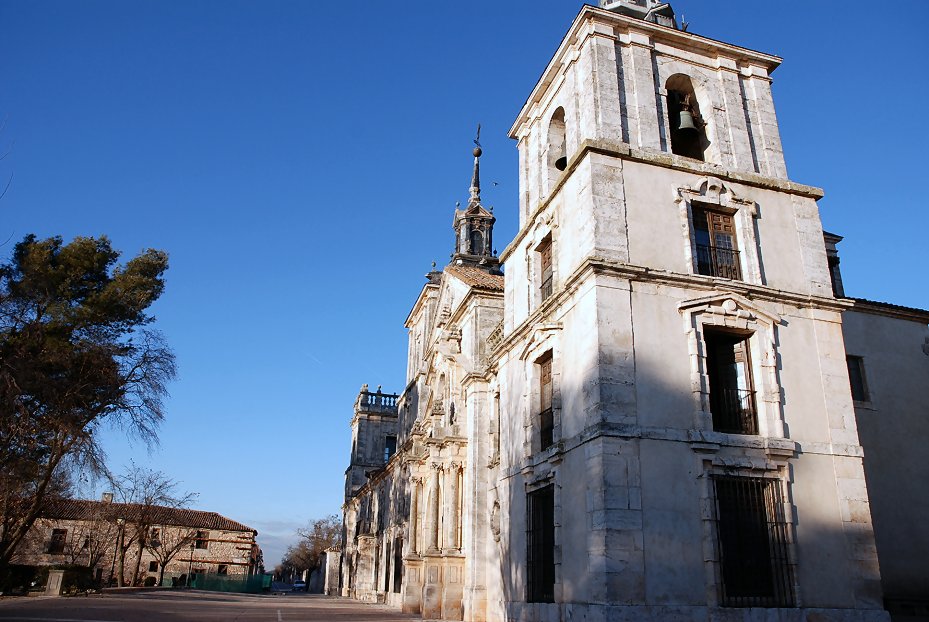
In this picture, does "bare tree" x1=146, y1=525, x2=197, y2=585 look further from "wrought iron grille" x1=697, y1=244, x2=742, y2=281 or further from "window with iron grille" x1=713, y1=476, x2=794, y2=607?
"window with iron grille" x1=713, y1=476, x2=794, y2=607

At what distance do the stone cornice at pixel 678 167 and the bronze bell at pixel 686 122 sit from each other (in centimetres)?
99

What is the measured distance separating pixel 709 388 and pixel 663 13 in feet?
35.4

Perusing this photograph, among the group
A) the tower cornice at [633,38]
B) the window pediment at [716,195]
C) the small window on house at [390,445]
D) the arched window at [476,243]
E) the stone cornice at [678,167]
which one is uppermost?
the arched window at [476,243]

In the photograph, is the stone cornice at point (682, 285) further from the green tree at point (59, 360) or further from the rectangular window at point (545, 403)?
the green tree at point (59, 360)

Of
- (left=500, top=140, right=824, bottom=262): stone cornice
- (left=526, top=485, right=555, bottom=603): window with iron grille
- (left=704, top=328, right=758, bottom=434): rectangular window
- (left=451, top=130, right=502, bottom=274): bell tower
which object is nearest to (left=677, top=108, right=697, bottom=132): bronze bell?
(left=500, top=140, right=824, bottom=262): stone cornice

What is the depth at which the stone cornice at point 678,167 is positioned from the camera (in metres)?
14.0

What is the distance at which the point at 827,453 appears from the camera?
507 inches

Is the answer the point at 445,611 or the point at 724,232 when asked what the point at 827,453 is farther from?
the point at 445,611

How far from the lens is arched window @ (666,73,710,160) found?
15.9 m

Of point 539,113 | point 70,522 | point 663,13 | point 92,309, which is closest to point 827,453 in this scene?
point 539,113

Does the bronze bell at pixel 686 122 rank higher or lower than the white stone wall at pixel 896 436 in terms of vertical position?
higher

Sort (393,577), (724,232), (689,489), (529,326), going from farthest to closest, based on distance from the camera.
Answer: (393,577), (529,326), (724,232), (689,489)

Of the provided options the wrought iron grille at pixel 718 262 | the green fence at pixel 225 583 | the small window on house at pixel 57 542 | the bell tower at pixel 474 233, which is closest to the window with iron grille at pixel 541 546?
the wrought iron grille at pixel 718 262

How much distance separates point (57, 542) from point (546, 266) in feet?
178
